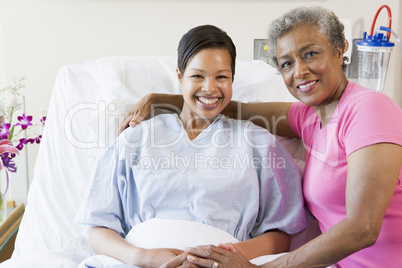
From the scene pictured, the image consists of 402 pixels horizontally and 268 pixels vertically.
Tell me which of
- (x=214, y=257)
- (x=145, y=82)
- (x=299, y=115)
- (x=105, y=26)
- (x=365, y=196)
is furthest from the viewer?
(x=105, y=26)

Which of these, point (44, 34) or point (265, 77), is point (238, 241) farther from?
point (44, 34)

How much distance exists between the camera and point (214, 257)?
1.19 metres

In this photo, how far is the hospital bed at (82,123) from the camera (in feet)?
5.33

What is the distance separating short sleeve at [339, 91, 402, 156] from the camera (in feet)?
3.52

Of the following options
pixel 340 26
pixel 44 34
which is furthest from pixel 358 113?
pixel 44 34

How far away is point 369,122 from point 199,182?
0.51 metres

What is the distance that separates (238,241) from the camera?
1.35 meters

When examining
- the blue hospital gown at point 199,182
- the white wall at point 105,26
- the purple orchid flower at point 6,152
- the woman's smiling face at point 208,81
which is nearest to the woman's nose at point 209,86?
the woman's smiling face at point 208,81

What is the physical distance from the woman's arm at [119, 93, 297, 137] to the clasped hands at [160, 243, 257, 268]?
19.3 inches

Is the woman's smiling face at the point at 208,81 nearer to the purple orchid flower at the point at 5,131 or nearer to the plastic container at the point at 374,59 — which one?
the purple orchid flower at the point at 5,131

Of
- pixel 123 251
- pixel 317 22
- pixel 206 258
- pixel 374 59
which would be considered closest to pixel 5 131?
pixel 123 251

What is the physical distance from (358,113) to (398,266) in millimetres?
409

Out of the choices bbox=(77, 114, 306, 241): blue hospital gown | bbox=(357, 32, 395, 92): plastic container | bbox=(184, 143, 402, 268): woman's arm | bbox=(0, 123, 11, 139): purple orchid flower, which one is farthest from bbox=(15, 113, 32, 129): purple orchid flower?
bbox=(357, 32, 395, 92): plastic container

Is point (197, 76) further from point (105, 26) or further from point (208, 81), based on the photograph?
point (105, 26)
